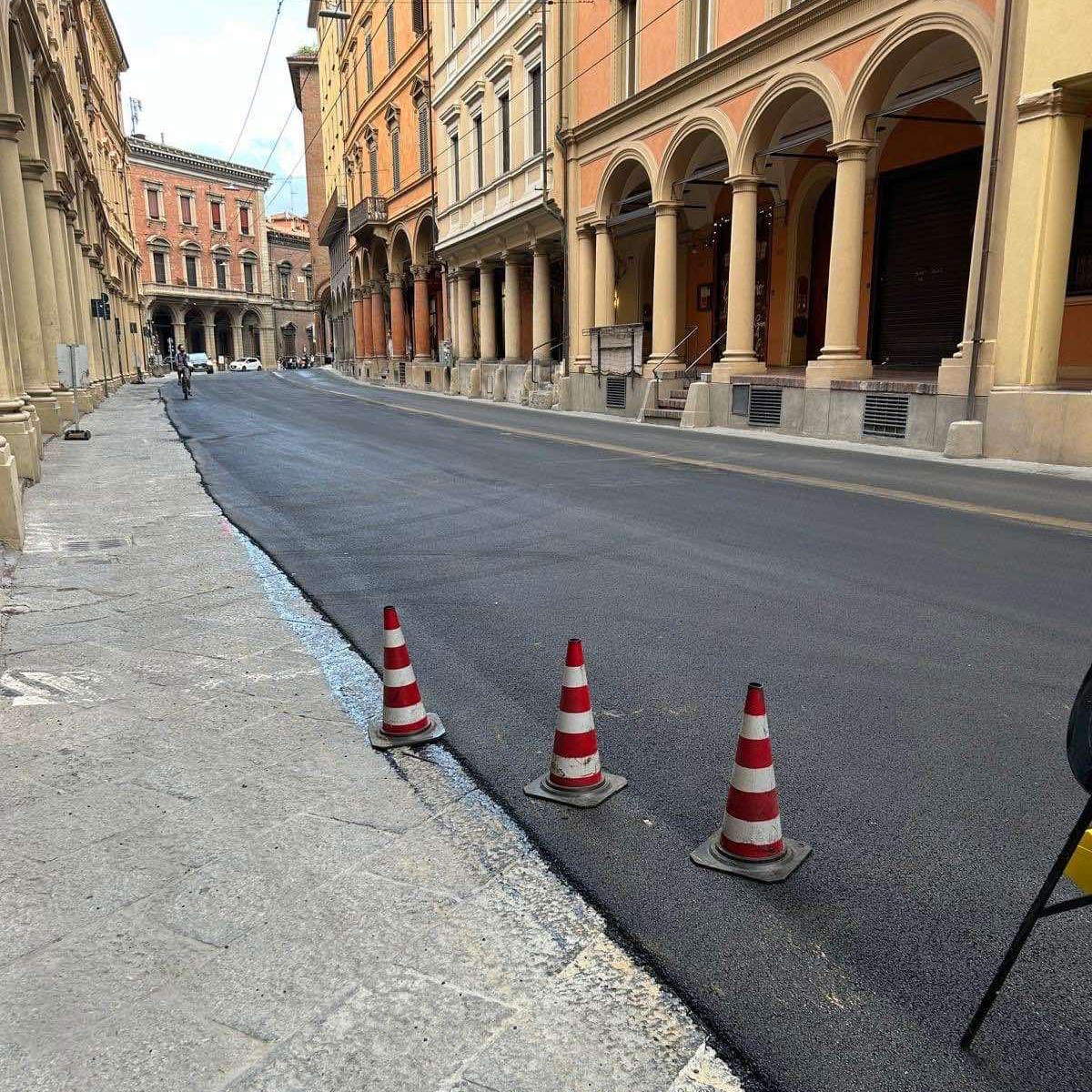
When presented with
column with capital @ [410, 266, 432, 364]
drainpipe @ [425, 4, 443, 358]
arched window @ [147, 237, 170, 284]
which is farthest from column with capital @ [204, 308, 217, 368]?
drainpipe @ [425, 4, 443, 358]

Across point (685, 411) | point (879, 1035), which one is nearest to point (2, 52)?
point (685, 411)

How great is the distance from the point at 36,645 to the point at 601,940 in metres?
3.86

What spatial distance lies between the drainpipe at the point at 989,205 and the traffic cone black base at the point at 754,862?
40.3 feet

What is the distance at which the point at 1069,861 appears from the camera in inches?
73.7

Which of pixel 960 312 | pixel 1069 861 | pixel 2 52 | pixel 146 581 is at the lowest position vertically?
pixel 146 581

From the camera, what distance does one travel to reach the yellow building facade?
1000cm

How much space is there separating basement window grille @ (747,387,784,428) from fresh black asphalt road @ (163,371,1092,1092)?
25.5ft

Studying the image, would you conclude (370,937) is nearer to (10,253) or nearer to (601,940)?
(601,940)

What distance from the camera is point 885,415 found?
1474cm

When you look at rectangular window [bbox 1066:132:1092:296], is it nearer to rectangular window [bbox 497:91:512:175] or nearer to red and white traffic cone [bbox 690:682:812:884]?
red and white traffic cone [bbox 690:682:812:884]

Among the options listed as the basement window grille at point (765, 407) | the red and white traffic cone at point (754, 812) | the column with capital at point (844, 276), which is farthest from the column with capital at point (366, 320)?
the red and white traffic cone at point (754, 812)

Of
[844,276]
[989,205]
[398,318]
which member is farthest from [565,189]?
[398,318]

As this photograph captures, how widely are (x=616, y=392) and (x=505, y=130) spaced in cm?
1284

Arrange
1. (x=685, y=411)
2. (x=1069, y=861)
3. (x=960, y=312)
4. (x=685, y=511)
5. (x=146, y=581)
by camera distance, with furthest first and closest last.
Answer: (x=685, y=411) → (x=960, y=312) → (x=685, y=511) → (x=146, y=581) → (x=1069, y=861)
